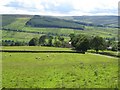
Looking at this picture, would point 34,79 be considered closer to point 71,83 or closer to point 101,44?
point 71,83

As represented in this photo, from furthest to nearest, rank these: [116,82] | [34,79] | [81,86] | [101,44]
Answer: [101,44]
[34,79]
[116,82]
[81,86]

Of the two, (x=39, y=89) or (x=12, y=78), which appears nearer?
(x=39, y=89)

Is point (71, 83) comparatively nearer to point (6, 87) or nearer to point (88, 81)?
point (88, 81)

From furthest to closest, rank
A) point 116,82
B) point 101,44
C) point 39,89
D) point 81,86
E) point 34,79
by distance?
point 101,44
point 34,79
point 116,82
point 81,86
point 39,89

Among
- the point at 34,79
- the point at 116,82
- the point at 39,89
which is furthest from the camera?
the point at 34,79

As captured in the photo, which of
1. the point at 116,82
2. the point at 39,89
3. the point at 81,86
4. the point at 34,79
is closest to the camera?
the point at 39,89

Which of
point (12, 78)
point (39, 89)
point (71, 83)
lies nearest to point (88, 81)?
point (71, 83)

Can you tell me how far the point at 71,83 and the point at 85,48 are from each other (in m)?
66.6

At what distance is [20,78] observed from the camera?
3369cm

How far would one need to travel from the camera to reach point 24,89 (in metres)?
26.9

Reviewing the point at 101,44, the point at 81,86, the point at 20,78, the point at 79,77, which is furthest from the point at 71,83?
the point at 101,44

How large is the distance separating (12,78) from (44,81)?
4.64m

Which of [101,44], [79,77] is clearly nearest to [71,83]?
[79,77]

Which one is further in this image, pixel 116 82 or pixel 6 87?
pixel 116 82
